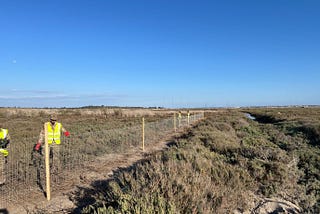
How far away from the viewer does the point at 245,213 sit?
4402mm

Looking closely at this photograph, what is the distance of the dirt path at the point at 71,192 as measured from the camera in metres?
4.75

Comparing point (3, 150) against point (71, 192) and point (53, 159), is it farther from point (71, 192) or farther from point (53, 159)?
Result: point (71, 192)

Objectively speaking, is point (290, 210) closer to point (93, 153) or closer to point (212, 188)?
point (212, 188)

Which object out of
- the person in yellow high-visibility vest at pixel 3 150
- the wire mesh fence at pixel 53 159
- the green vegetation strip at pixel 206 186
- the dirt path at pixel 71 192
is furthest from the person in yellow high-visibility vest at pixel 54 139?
the green vegetation strip at pixel 206 186

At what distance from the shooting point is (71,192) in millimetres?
5602

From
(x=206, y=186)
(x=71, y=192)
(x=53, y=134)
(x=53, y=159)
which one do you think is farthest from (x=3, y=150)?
(x=206, y=186)

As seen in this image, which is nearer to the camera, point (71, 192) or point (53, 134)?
point (71, 192)

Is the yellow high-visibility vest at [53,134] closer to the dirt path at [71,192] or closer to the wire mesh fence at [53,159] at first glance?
the wire mesh fence at [53,159]

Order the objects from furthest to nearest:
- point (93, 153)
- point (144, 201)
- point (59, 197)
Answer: point (93, 153)
point (59, 197)
point (144, 201)

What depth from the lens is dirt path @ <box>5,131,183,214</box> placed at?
475cm

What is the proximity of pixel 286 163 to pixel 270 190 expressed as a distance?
7.71 feet

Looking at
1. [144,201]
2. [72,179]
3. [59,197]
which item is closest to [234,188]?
[144,201]

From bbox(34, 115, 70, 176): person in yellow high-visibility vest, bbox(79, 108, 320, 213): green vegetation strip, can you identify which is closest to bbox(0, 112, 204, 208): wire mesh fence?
bbox(34, 115, 70, 176): person in yellow high-visibility vest

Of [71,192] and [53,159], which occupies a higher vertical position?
[53,159]
